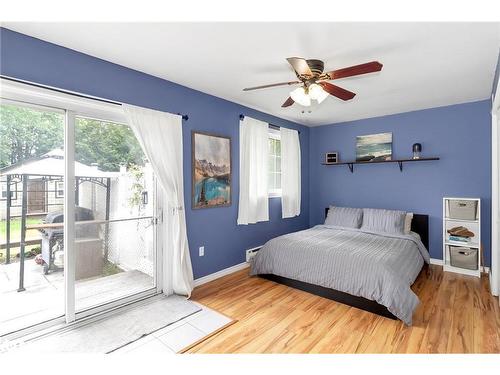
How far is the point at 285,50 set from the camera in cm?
221

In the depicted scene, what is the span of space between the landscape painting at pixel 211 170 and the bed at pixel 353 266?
936mm

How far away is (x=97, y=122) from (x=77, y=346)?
190 centimetres

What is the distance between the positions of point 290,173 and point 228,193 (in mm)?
1442

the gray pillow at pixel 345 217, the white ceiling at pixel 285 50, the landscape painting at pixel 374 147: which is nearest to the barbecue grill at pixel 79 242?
the white ceiling at pixel 285 50

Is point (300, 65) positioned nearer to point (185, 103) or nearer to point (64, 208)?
point (185, 103)

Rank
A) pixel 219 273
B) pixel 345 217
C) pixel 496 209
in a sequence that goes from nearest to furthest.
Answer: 1. pixel 496 209
2. pixel 219 273
3. pixel 345 217

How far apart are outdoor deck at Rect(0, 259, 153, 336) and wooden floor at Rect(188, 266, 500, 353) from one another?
0.97m

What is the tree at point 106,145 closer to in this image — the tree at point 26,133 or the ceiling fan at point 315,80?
the tree at point 26,133

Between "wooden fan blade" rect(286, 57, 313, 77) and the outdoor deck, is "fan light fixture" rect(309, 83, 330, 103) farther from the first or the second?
the outdoor deck

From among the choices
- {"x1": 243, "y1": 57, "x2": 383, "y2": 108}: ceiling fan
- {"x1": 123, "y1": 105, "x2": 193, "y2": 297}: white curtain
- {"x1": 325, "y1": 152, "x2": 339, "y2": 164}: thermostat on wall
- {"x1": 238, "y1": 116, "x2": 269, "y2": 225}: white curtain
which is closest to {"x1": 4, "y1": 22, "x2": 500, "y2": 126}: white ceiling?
{"x1": 243, "y1": 57, "x2": 383, "y2": 108}: ceiling fan

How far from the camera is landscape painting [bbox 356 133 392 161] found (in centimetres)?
432

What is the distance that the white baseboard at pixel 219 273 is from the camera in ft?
10.7

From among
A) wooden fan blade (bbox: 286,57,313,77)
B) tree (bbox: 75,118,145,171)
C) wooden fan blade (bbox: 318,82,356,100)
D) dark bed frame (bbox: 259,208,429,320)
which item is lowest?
dark bed frame (bbox: 259,208,429,320)

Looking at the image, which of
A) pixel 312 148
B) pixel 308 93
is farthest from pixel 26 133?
pixel 312 148
